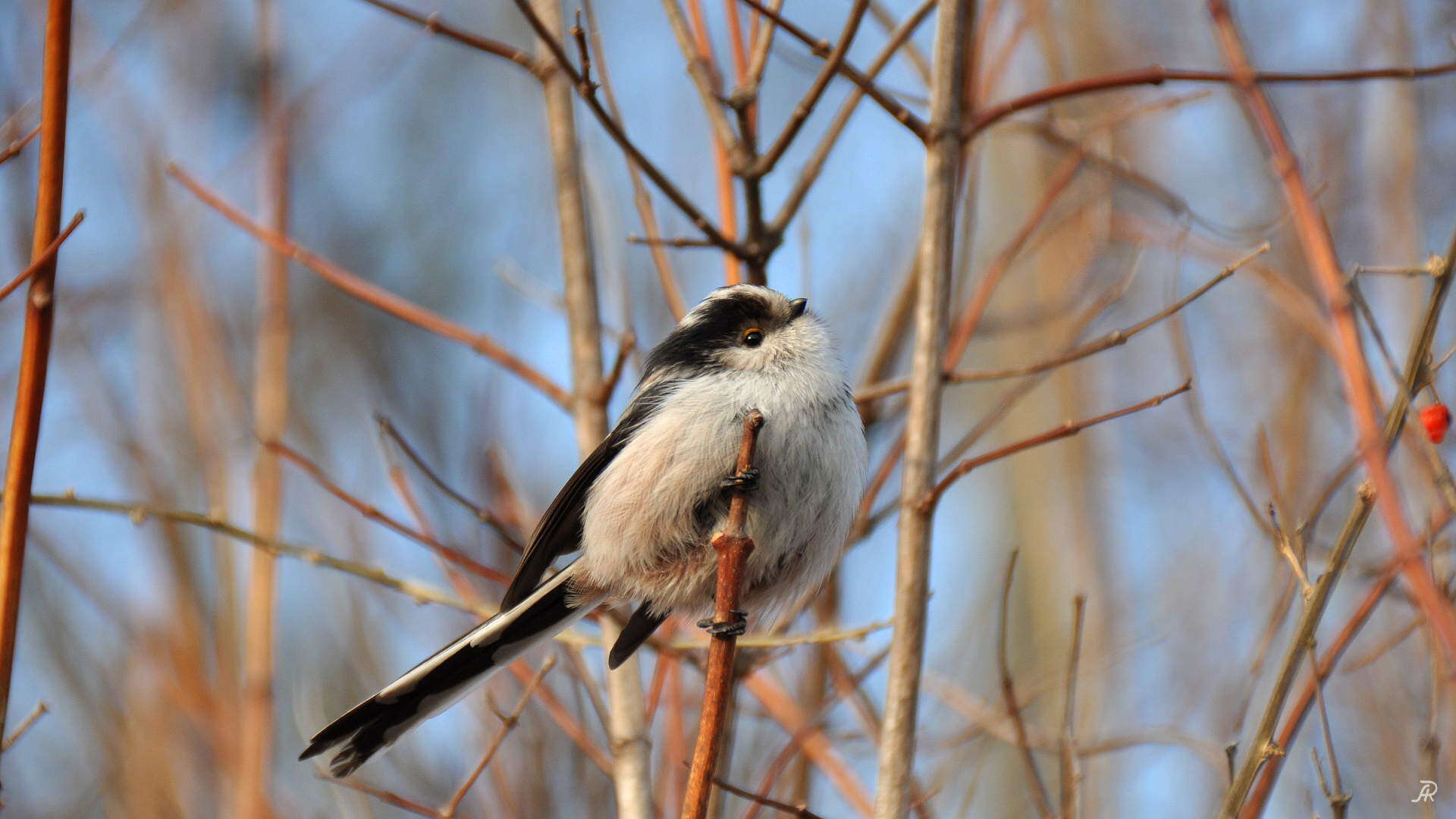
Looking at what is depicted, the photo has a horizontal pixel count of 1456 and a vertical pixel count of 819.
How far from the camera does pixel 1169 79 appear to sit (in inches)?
92.1

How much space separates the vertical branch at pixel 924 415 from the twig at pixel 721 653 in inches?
14.3

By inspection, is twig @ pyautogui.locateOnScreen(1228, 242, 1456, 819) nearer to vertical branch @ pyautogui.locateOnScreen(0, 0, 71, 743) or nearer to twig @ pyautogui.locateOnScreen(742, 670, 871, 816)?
twig @ pyautogui.locateOnScreen(742, 670, 871, 816)

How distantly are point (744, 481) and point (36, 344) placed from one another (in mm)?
1268

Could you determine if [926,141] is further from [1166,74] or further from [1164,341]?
[1164,341]

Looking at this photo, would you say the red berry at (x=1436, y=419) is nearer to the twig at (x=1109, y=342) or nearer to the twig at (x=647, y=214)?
the twig at (x=1109, y=342)

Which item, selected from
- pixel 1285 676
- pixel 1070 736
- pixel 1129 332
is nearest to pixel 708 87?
pixel 1129 332

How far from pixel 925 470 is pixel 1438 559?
1.52 metres

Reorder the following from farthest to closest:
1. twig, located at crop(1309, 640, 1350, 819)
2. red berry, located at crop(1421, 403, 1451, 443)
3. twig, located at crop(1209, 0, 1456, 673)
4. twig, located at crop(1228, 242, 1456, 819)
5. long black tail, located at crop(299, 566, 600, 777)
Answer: long black tail, located at crop(299, 566, 600, 777) → red berry, located at crop(1421, 403, 1451, 443) → twig, located at crop(1309, 640, 1350, 819) → twig, located at crop(1228, 242, 1456, 819) → twig, located at crop(1209, 0, 1456, 673)

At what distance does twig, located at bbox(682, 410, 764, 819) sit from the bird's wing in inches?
27.3

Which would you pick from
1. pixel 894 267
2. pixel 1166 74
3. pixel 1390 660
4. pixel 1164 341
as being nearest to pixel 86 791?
pixel 894 267

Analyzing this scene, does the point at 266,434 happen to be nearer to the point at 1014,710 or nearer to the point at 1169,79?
the point at 1014,710

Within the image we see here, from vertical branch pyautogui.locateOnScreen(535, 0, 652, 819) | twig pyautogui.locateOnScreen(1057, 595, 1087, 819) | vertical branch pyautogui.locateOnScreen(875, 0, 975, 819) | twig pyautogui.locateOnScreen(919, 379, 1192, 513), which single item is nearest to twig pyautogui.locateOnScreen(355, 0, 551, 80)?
vertical branch pyautogui.locateOnScreen(535, 0, 652, 819)

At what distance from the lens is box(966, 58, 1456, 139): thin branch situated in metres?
2.16

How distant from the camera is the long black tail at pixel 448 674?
8.31 ft
